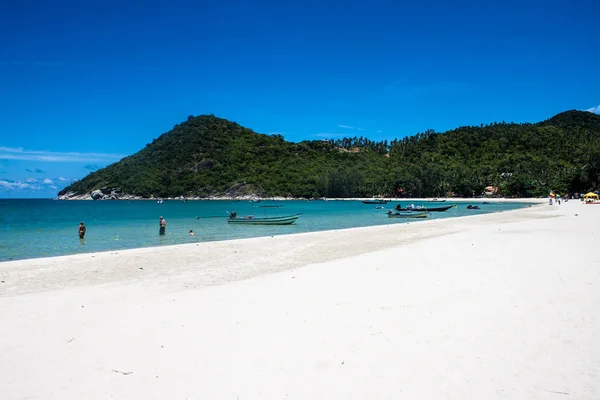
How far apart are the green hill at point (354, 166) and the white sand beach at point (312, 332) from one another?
5026 inches

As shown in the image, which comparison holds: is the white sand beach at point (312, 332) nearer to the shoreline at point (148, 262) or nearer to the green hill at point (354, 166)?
the shoreline at point (148, 262)

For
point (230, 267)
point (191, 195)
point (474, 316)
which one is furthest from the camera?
point (191, 195)

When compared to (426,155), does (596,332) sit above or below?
below

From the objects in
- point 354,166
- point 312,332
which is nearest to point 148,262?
point 312,332

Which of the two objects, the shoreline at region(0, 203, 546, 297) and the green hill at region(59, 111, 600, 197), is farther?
the green hill at region(59, 111, 600, 197)

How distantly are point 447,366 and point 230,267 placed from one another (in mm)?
9454

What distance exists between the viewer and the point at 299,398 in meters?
4.42

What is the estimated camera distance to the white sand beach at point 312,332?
4699mm

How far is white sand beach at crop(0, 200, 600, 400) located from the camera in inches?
185

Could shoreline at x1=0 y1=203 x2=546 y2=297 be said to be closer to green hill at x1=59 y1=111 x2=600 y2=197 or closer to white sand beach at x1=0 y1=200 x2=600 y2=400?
white sand beach at x1=0 y1=200 x2=600 y2=400

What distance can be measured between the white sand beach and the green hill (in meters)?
128

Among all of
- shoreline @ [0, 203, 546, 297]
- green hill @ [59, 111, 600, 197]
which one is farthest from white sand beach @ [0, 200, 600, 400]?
green hill @ [59, 111, 600, 197]

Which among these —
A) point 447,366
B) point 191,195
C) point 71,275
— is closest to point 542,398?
point 447,366

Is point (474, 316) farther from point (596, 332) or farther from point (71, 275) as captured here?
point (71, 275)
